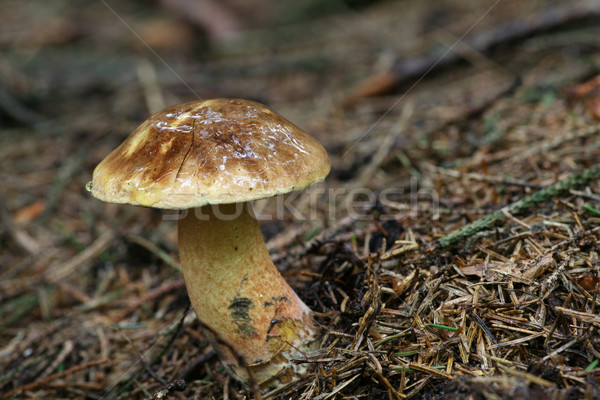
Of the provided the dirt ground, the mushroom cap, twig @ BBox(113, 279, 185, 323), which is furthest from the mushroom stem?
twig @ BBox(113, 279, 185, 323)

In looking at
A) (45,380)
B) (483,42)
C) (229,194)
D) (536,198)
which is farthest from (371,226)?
(483,42)

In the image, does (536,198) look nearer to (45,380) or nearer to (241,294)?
(241,294)

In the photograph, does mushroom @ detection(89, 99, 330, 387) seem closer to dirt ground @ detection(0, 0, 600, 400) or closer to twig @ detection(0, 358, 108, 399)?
dirt ground @ detection(0, 0, 600, 400)

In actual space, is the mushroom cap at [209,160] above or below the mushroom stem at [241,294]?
above

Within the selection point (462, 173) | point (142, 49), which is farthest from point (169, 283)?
point (142, 49)

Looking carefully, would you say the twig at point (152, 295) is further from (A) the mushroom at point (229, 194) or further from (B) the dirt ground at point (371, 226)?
(A) the mushroom at point (229, 194)

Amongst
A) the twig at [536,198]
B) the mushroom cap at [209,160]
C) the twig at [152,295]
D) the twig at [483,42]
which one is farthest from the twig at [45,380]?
the twig at [483,42]

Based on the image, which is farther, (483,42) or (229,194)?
(483,42)
